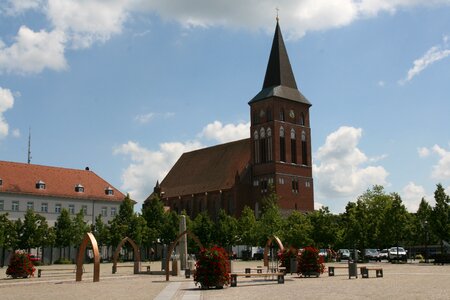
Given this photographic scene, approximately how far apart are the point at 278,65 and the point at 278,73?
140 centimetres

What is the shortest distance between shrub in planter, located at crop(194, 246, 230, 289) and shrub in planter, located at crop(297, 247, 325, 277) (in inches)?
344

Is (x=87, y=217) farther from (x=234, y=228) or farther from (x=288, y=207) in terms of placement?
(x=288, y=207)

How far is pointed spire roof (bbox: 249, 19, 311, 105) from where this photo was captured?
10094 centimetres

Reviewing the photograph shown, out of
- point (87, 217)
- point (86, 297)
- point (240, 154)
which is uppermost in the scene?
point (240, 154)

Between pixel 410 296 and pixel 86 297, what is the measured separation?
11.5 metres

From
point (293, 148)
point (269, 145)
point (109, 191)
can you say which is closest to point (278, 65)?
point (269, 145)

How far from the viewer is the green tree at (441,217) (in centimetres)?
5769

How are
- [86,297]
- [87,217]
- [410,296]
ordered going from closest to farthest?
[410,296], [86,297], [87,217]

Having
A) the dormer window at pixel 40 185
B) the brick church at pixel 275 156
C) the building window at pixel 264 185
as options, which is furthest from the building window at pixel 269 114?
the dormer window at pixel 40 185

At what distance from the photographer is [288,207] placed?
314 ft

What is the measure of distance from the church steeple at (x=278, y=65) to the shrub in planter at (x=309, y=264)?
70259 millimetres

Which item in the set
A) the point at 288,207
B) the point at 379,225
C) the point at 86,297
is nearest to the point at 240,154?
the point at 288,207

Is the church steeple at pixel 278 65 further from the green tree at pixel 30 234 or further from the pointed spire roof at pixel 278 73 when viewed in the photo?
the green tree at pixel 30 234

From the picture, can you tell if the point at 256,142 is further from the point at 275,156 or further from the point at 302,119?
the point at 302,119
